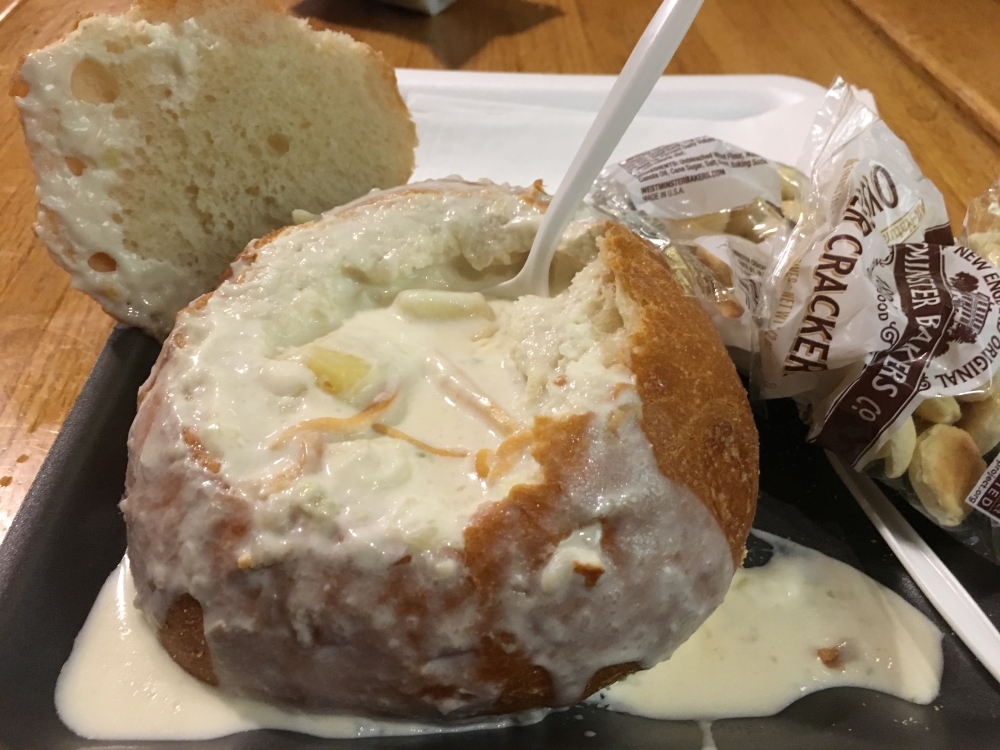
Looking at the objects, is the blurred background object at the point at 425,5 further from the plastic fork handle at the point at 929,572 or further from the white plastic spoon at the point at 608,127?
the plastic fork handle at the point at 929,572

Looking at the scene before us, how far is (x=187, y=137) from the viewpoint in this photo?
0.92m

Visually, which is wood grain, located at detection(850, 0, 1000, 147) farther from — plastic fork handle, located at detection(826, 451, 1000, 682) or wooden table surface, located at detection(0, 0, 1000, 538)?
plastic fork handle, located at detection(826, 451, 1000, 682)

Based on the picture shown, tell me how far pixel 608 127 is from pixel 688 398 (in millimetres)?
340

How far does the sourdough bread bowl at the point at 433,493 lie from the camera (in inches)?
24.0

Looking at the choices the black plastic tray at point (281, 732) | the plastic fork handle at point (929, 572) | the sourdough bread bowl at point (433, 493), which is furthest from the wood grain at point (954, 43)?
the sourdough bread bowl at point (433, 493)

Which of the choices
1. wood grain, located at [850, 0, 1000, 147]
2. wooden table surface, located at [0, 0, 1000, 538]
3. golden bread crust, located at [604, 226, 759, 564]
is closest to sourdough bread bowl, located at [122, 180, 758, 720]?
golden bread crust, located at [604, 226, 759, 564]

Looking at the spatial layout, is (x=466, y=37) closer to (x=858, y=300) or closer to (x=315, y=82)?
(x=315, y=82)

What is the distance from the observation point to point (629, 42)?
197cm

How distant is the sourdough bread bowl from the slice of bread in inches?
9.2

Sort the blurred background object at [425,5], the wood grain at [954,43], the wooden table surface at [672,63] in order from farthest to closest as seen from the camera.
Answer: the blurred background object at [425,5], the wood grain at [954,43], the wooden table surface at [672,63]

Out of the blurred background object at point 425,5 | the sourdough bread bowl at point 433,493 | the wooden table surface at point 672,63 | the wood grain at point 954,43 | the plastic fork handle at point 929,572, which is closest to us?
the sourdough bread bowl at point 433,493

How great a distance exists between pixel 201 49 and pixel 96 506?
0.55 m

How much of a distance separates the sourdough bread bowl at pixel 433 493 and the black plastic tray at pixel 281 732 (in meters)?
0.05

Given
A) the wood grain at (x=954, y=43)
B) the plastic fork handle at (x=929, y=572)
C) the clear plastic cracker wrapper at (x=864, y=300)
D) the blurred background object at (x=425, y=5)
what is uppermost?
the wood grain at (x=954, y=43)
